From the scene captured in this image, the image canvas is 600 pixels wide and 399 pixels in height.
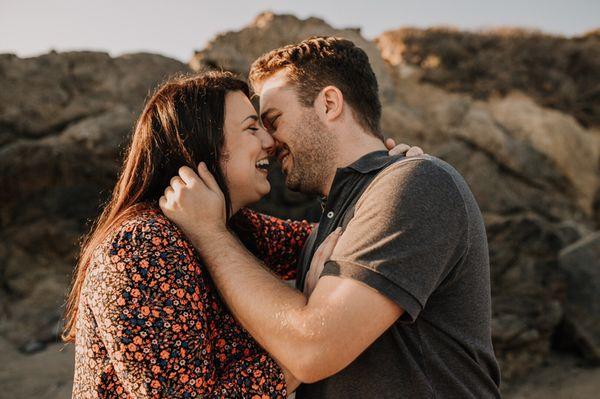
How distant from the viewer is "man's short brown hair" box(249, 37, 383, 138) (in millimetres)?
2928

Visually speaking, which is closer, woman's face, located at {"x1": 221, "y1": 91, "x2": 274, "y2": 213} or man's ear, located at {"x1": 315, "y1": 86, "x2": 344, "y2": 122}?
woman's face, located at {"x1": 221, "y1": 91, "x2": 274, "y2": 213}

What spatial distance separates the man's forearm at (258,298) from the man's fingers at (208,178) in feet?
0.82

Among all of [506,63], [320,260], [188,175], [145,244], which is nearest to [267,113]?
[188,175]

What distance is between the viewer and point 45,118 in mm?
8867

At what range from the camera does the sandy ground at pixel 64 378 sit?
6.36 m

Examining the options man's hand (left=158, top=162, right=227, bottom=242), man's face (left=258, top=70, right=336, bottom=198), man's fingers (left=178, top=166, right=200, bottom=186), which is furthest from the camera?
man's face (left=258, top=70, right=336, bottom=198)

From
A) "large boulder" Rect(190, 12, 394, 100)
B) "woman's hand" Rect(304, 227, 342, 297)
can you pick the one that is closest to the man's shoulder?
"woman's hand" Rect(304, 227, 342, 297)

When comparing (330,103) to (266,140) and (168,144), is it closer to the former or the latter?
(266,140)

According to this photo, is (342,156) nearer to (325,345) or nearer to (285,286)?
(285,286)

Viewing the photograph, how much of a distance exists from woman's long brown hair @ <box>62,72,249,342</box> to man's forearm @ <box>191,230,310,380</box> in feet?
1.42

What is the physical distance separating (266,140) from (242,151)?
244 mm

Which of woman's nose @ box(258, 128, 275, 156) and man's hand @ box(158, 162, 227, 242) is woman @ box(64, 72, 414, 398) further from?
woman's nose @ box(258, 128, 275, 156)

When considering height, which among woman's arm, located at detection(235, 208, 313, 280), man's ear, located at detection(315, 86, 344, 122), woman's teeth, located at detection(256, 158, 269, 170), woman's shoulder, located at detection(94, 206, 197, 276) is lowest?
woman's arm, located at detection(235, 208, 313, 280)

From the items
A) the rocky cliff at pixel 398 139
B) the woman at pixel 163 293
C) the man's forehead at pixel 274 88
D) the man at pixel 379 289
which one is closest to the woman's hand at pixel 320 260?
the man at pixel 379 289
